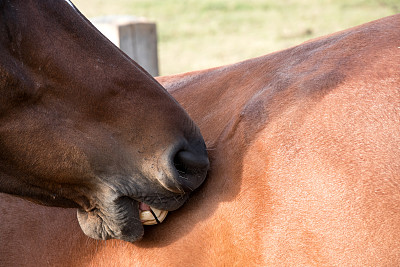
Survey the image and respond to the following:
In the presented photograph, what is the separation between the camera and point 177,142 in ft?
5.08

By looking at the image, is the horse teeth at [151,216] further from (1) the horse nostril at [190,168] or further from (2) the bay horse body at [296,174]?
(1) the horse nostril at [190,168]

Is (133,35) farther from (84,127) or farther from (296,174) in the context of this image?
(296,174)

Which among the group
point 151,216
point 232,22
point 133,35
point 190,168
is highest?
point 190,168

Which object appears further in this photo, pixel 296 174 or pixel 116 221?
pixel 116 221

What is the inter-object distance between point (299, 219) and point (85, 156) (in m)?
0.64

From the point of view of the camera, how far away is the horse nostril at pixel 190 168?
1.56 meters

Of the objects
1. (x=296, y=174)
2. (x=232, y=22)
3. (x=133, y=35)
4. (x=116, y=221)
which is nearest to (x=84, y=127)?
(x=116, y=221)

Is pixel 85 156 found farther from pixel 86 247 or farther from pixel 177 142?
pixel 86 247

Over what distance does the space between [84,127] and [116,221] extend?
303 mm

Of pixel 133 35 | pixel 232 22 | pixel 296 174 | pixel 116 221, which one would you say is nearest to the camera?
pixel 296 174

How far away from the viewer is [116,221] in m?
1.57

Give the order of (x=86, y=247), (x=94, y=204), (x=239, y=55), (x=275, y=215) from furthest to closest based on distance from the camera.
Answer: (x=239, y=55)
(x=86, y=247)
(x=94, y=204)
(x=275, y=215)

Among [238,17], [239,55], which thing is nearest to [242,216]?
[239,55]

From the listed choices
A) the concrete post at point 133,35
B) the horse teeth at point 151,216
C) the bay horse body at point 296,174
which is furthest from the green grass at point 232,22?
the horse teeth at point 151,216
